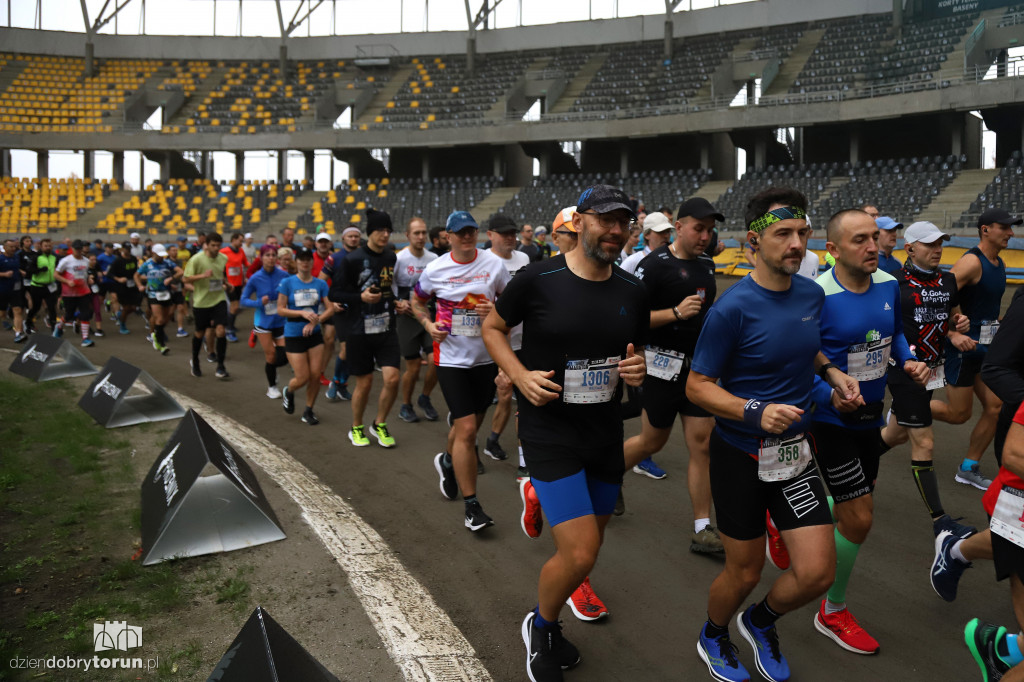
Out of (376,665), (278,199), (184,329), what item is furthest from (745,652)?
(278,199)

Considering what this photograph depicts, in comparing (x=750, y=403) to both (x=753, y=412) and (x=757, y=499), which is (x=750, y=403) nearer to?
(x=753, y=412)

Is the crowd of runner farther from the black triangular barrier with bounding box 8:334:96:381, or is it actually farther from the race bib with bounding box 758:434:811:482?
the black triangular barrier with bounding box 8:334:96:381

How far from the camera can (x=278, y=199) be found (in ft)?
127

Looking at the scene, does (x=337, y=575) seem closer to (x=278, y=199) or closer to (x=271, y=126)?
(x=278, y=199)

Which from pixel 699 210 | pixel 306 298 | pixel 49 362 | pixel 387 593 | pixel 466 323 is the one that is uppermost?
pixel 699 210

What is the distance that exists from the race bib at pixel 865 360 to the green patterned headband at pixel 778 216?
3.01ft

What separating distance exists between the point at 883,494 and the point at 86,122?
1814 inches

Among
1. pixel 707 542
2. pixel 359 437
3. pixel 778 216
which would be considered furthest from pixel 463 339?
pixel 778 216

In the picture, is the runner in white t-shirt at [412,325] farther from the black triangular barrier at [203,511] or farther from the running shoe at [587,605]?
the running shoe at [587,605]

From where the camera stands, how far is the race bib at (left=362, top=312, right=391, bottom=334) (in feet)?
25.8

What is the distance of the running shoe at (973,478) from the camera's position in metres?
6.42

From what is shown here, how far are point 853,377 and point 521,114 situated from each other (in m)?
35.4

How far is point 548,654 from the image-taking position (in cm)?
361

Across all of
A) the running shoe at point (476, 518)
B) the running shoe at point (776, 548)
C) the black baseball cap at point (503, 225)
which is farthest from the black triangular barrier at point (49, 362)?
the running shoe at point (776, 548)
